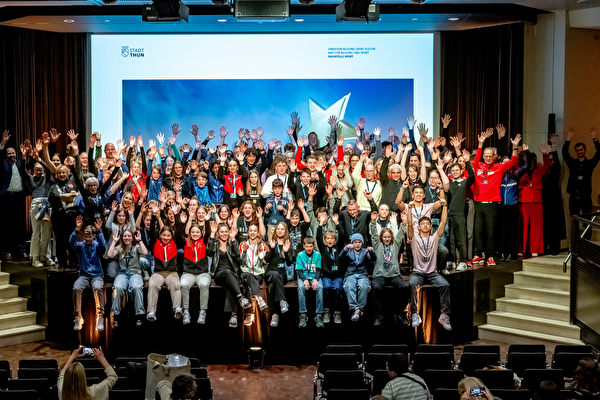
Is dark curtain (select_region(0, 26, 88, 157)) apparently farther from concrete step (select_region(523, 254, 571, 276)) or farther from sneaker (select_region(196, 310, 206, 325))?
concrete step (select_region(523, 254, 571, 276))

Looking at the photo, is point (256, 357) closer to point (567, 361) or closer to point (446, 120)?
point (567, 361)

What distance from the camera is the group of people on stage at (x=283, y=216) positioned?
8.68 metres

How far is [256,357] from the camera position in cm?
855

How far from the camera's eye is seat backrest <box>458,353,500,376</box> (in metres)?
6.71

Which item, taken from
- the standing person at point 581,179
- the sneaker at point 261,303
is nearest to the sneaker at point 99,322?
the sneaker at point 261,303

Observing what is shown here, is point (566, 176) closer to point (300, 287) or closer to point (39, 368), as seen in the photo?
point (300, 287)

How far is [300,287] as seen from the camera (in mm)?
8586

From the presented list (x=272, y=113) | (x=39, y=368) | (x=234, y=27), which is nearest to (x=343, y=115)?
(x=272, y=113)

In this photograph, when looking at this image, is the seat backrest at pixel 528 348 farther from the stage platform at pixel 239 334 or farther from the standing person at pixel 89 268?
the standing person at pixel 89 268

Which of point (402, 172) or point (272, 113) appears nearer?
point (402, 172)

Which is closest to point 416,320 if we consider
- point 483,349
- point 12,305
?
point 483,349

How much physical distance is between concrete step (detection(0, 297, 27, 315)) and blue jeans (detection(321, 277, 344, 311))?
4289 millimetres

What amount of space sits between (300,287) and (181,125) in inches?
184

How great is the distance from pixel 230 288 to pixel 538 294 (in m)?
4.25
